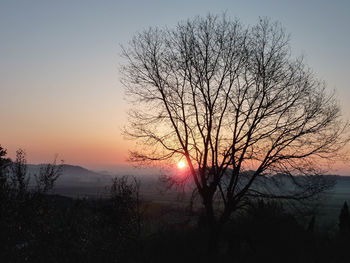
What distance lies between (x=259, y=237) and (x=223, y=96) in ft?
31.7

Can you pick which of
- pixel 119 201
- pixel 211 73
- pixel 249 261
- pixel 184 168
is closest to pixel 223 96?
pixel 211 73

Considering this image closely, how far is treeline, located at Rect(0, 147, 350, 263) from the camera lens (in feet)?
41.1

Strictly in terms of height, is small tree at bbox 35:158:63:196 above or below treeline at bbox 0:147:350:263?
above

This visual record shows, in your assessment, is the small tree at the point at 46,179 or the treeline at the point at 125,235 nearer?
the treeline at the point at 125,235

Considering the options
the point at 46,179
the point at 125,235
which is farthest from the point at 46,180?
the point at 125,235

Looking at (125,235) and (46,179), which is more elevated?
(46,179)

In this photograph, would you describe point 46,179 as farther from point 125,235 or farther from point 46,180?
point 125,235

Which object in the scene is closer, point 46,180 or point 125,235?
point 46,180

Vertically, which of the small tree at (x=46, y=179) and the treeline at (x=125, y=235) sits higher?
the small tree at (x=46, y=179)

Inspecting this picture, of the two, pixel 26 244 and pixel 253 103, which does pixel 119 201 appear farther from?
pixel 253 103

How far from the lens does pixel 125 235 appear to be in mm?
18406

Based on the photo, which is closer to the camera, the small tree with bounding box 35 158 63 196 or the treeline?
the treeline

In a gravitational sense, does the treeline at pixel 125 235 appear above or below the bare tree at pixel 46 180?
below

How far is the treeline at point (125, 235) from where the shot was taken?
12539mm
